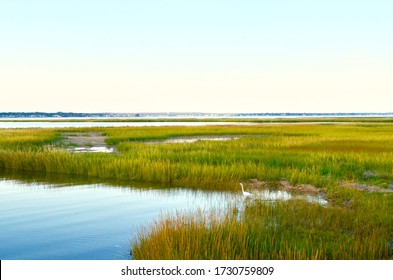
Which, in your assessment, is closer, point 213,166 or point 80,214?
point 80,214

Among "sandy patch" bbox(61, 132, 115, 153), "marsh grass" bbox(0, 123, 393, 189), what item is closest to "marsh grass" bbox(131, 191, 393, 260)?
"marsh grass" bbox(0, 123, 393, 189)

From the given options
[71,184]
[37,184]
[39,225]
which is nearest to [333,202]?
[39,225]

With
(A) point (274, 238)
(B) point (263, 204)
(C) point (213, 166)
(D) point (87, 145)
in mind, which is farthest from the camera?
(D) point (87, 145)

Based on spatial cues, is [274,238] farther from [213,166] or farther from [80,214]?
[213,166]

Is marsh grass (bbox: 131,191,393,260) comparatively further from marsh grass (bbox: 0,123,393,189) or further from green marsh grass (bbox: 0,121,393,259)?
marsh grass (bbox: 0,123,393,189)

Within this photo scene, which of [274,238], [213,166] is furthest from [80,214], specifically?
[213,166]

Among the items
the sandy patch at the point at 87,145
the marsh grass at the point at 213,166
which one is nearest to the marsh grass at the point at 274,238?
the marsh grass at the point at 213,166

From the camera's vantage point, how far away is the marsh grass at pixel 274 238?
28.5 feet

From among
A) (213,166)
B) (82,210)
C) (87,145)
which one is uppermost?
(213,166)

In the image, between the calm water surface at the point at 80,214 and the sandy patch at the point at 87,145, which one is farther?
the sandy patch at the point at 87,145

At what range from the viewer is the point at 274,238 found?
10.0 meters

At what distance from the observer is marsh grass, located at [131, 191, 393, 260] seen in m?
8.68

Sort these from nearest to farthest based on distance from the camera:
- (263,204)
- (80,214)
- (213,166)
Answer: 1. (263,204)
2. (80,214)
3. (213,166)

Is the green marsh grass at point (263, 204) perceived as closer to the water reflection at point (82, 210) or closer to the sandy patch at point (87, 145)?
the water reflection at point (82, 210)
